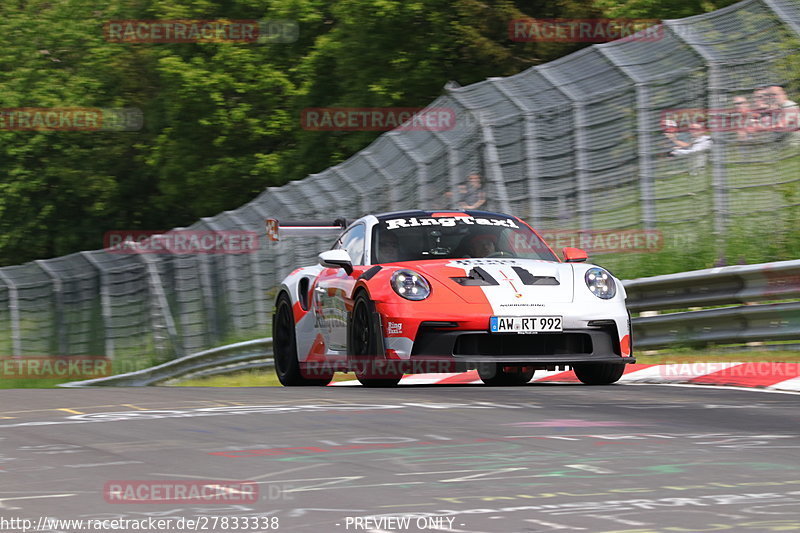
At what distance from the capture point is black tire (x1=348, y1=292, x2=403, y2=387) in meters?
9.53

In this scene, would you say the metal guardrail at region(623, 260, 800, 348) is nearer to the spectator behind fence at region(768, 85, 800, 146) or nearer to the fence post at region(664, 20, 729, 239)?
the fence post at region(664, 20, 729, 239)

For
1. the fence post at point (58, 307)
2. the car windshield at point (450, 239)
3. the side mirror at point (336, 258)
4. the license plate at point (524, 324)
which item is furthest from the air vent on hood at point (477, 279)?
the fence post at point (58, 307)

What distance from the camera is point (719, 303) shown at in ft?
36.6

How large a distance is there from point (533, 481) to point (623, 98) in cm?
873

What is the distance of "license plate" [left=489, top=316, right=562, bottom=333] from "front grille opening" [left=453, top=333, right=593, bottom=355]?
6 centimetres

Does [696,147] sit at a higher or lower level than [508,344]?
higher

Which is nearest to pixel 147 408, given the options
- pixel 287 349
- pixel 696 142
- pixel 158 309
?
pixel 287 349

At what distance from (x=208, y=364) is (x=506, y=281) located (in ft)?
38.2

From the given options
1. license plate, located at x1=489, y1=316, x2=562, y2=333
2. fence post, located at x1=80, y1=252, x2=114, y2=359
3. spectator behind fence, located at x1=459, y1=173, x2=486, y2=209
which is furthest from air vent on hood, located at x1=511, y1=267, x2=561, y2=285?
fence post, located at x1=80, y1=252, x2=114, y2=359

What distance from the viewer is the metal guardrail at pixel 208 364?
60.1 ft

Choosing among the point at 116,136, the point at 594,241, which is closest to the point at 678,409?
the point at 594,241

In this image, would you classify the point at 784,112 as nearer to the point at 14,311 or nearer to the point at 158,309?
the point at 158,309

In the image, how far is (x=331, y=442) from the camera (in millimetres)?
6184

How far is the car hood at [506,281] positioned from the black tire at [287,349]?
7.49ft
